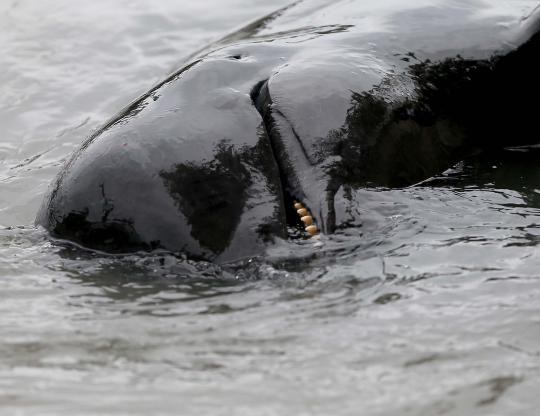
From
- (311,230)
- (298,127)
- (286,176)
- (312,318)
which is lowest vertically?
(312,318)

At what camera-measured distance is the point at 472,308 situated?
2922mm

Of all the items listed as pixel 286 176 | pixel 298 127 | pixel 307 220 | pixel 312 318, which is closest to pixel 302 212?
pixel 307 220

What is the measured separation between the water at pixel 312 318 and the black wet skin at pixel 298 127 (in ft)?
0.31

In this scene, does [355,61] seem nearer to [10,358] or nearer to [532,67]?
[532,67]

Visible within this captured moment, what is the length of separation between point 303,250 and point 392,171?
0.62m

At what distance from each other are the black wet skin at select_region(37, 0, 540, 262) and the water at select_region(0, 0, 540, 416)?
95 millimetres

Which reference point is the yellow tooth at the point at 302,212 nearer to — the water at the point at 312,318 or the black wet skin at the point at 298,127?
the black wet skin at the point at 298,127

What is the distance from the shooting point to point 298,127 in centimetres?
347

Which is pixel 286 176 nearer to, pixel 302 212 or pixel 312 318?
pixel 302 212

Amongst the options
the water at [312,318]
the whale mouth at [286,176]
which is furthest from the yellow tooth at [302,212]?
the water at [312,318]

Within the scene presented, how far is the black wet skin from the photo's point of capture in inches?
127

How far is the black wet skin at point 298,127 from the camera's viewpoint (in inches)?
127

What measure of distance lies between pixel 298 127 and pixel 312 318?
85 cm

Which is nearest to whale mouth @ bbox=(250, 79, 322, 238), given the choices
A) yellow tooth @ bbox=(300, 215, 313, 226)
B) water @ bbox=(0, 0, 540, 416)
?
yellow tooth @ bbox=(300, 215, 313, 226)
